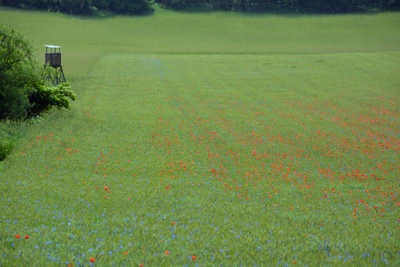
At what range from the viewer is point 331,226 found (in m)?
12.1

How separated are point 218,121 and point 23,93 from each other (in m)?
10.7

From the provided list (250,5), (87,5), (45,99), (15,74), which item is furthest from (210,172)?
(250,5)

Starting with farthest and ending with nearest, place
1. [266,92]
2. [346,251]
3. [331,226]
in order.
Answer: [266,92] → [331,226] → [346,251]

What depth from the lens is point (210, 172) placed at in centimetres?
1888

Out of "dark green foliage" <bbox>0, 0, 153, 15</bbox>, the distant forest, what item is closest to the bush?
"dark green foliage" <bbox>0, 0, 153, 15</bbox>

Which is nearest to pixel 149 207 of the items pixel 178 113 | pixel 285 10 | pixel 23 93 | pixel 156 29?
pixel 23 93

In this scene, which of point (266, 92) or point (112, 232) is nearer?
point (112, 232)

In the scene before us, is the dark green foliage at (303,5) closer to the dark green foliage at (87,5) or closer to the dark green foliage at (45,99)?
the dark green foliage at (87,5)

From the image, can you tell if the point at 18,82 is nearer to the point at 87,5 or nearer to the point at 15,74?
the point at 15,74

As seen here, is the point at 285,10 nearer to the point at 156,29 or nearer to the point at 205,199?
the point at 156,29

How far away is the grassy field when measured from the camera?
9.94 meters

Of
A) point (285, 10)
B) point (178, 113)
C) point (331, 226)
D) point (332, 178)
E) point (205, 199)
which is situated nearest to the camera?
point (331, 226)

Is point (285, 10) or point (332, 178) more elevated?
point (285, 10)

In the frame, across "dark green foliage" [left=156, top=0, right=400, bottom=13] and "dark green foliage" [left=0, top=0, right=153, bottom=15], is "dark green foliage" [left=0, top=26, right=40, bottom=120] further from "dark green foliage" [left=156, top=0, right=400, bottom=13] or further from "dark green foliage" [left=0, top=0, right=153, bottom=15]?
"dark green foliage" [left=156, top=0, right=400, bottom=13]
